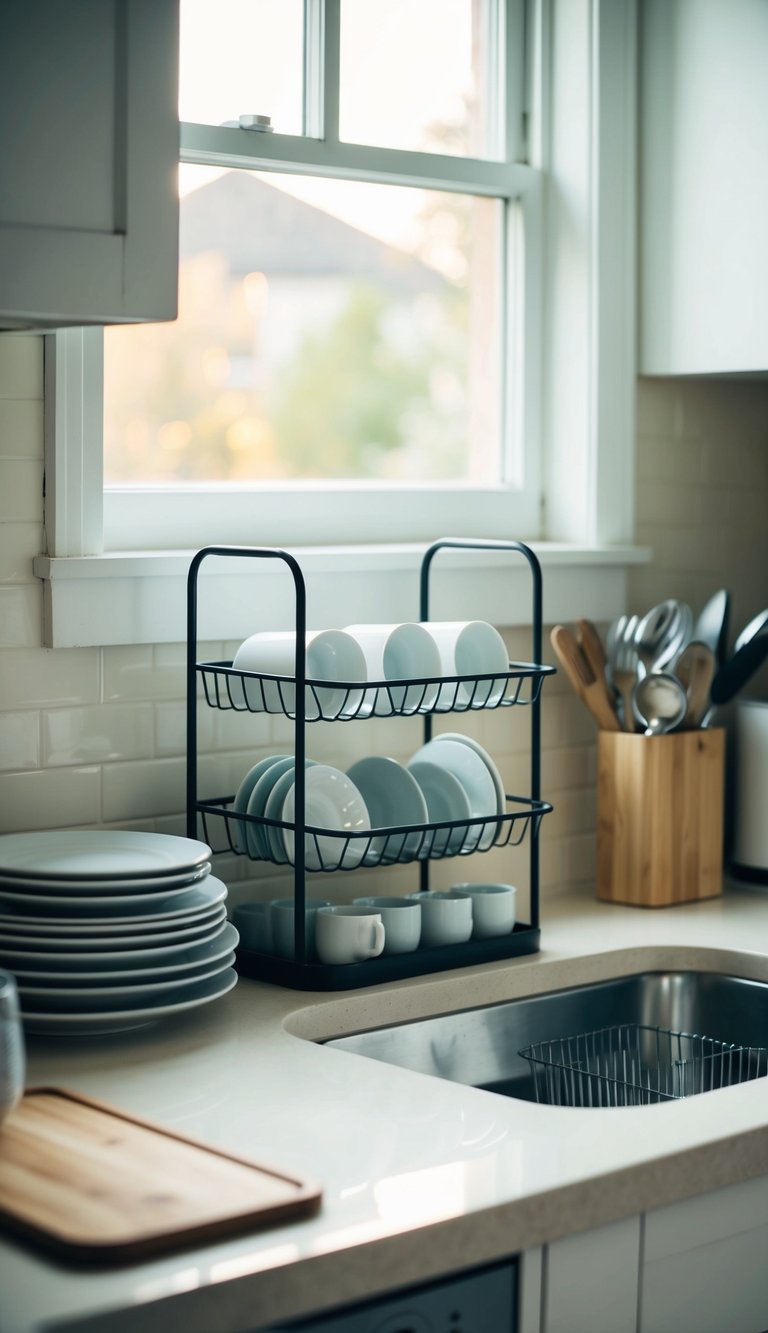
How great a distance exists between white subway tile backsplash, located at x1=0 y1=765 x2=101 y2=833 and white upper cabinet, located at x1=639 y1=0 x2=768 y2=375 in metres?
1.13

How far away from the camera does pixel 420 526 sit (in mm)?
2350

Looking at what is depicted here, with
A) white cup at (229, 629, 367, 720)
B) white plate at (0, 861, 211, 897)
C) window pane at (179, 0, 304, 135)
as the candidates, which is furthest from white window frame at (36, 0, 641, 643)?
white plate at (0, 861, 211, 897)

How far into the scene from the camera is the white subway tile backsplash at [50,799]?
183 cm

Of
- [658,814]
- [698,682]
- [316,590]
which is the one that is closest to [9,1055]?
[316,590]

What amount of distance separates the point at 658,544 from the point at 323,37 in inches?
36.7

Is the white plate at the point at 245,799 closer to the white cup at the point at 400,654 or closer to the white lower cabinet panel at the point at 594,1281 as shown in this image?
the white cup at the point at 400,654

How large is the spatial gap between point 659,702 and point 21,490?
3.19 feet

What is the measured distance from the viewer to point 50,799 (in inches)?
73.4

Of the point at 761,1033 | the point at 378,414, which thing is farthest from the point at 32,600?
the point at 378,414

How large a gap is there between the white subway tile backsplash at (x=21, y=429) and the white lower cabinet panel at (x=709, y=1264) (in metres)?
1.05

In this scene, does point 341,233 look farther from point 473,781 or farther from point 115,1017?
point 115,1017

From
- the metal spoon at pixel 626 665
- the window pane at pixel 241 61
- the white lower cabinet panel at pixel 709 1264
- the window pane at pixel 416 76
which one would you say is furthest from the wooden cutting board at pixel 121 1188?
the window pane at pixel 416 76

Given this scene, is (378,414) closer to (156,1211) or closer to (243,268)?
(243,268)

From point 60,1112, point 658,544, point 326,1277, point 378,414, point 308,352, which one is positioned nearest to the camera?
point 326,1277
